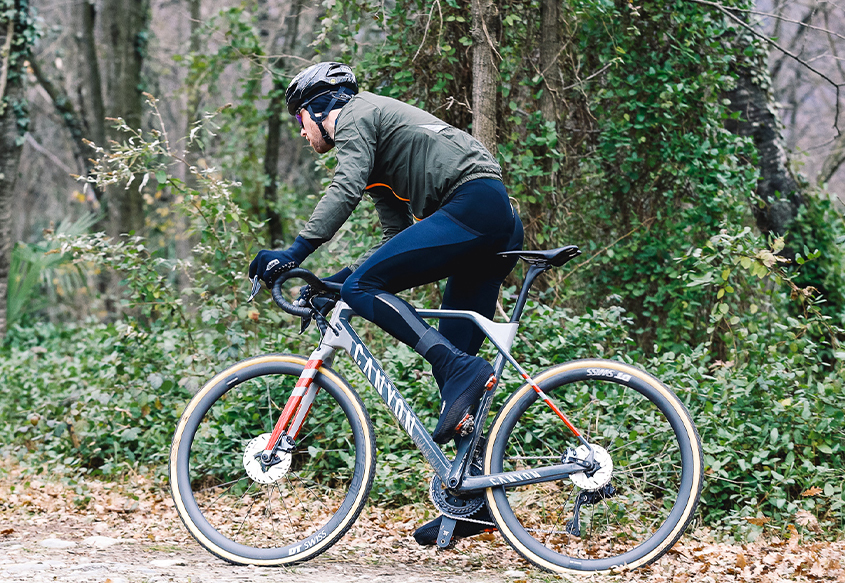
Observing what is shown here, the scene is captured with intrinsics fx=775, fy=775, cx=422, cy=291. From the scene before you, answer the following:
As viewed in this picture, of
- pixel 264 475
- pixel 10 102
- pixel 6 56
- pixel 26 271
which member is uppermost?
pixel 6 56

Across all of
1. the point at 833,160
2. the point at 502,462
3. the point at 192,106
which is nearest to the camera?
the point at 502,462

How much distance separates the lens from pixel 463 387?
3.06m

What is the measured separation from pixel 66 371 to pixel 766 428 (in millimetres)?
6151

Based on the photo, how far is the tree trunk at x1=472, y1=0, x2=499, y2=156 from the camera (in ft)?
17.3

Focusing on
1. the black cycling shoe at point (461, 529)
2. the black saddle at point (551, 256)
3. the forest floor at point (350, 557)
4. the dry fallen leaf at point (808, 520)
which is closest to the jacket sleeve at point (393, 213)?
the black saddle at point (551, 256)

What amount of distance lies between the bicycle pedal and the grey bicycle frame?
0.02 meters

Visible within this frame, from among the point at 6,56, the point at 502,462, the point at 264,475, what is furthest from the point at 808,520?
the point at 6,56

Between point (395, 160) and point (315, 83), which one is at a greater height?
point (315, 83)

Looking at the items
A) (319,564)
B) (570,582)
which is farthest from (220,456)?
(570,582)

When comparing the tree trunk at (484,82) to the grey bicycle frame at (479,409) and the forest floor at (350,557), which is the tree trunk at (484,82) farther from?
the forest floor at (350,557)

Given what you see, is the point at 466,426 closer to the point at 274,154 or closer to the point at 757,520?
the point at 757,520

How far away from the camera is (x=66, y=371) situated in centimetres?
739

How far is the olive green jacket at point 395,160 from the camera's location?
3.01 m

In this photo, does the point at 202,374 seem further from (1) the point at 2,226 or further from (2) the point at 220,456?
(1) the point at 2,226
